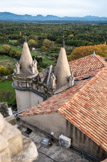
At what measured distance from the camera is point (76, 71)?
2223 centimetres

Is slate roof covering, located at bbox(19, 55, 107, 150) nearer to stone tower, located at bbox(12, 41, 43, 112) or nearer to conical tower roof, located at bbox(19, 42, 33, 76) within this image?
Answer: stone tower, located at bbox(12, 41, 43, 112)

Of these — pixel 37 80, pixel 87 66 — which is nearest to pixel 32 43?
pixel 87 66

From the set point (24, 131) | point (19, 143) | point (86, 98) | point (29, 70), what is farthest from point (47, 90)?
point (19, 143)

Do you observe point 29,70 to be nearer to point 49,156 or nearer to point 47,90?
point 47,90

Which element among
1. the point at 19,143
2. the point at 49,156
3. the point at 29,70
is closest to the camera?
the point at 19,143

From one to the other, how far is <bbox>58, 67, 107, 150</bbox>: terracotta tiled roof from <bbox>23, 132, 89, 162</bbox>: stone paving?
1.55m

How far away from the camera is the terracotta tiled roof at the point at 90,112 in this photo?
380 inches

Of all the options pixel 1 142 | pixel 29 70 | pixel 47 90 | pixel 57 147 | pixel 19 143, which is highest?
pixel 1 142

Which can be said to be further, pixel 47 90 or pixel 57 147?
pixel 47 90

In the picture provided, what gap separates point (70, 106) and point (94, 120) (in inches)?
76.8

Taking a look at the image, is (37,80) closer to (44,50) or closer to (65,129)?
(65,129)

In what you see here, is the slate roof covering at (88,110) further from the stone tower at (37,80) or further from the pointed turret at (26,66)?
the pointed turret at (26,66)

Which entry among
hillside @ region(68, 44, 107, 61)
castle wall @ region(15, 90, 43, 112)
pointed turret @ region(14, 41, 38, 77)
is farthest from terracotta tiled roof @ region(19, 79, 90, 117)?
hillside @ region(68, 44, 107, 61)

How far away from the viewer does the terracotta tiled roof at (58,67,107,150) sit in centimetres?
965
